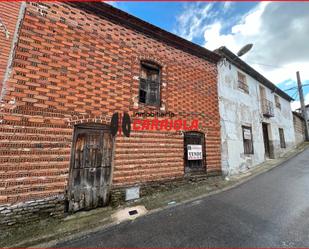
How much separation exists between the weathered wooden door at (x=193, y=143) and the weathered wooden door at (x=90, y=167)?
9.46 ft

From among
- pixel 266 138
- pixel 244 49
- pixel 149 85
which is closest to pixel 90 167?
pixel 149 85

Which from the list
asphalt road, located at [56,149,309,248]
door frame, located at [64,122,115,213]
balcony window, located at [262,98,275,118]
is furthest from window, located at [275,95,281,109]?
door frame, located at [64,122,115,213]

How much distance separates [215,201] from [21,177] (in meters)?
4.98

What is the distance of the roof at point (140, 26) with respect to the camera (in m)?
4.98

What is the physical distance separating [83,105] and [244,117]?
842 cm

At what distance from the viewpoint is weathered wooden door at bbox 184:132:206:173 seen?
6.33 meters

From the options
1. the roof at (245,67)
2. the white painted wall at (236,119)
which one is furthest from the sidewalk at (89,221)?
the roof at (245,67)

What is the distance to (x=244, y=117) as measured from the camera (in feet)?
30.7

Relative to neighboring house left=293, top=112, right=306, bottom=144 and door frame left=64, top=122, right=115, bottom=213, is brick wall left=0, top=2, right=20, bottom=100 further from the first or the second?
neighboring house left=293, top=112, right=306, bottom=144

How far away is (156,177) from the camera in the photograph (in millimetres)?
5469

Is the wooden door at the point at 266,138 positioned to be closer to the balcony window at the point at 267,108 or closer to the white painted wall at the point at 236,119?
the white painted wall at the point at 236,119

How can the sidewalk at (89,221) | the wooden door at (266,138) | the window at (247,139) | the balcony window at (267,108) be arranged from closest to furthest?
1. the sidewalk at (89,221)
2. the window at (247,139)
3. the balcony window at (267,108)
4. the wooden door at (266,138)

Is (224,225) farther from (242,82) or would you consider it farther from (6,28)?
(242,82)

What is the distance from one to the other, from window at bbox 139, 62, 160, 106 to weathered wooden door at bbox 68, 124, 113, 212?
1.79 meters
